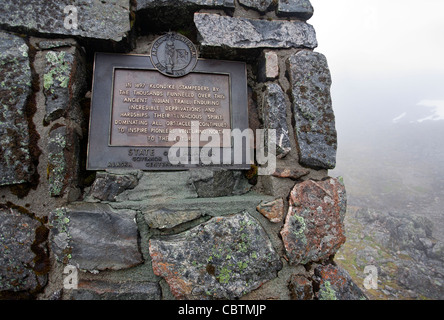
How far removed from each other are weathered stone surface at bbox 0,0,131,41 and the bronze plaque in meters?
0.19

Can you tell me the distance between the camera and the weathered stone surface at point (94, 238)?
1.44m

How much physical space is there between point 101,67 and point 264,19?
1.44 metres

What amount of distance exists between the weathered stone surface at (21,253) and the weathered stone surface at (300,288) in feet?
5.36

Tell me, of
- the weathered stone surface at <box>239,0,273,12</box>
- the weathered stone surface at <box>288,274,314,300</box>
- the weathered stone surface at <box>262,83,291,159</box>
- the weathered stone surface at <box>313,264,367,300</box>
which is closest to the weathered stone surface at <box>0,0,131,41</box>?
the weathered stone surface at <box>239,0,273,12</box>

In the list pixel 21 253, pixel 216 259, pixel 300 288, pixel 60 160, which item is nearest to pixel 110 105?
pixel 60 160

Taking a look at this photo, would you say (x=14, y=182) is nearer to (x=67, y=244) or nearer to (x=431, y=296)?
(x=67, y=244)

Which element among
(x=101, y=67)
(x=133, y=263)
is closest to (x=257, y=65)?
(x=101, y=67)

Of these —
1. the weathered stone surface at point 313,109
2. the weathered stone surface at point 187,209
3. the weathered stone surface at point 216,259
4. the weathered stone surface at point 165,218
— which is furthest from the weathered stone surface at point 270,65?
the weathered stone surface at point 165,218

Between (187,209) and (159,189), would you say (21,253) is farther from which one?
(187,209)

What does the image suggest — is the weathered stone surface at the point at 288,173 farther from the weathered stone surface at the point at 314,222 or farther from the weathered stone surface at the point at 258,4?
the weathered stone surface at the point at 258,4

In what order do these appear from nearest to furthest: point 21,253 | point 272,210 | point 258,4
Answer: point 21,253, point 272,210, point 258,4

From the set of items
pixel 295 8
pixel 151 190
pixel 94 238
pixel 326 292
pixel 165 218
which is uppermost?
pixel 295 8

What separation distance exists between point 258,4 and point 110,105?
153 cm

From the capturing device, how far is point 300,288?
59.6 inches
